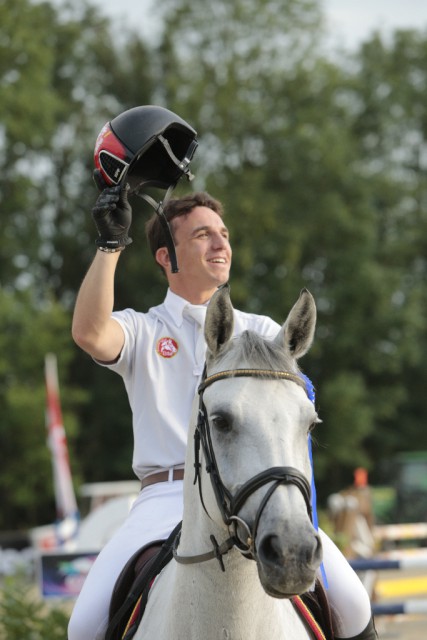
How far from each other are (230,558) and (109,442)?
33.1 meters

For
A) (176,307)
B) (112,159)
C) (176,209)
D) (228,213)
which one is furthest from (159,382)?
(228,213)

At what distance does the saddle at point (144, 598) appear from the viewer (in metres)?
3.75

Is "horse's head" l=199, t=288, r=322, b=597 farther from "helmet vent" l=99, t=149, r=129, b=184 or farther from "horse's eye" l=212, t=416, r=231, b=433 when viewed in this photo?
"helmet vent" l=99, t=149, r=129, b=184

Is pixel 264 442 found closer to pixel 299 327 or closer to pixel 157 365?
pixel 299 327

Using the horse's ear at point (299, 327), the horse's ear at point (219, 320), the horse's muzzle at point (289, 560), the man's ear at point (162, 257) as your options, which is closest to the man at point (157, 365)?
the man's ear at point (162, 257)

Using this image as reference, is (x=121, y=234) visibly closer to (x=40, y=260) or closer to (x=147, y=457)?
(x=147, y=457)

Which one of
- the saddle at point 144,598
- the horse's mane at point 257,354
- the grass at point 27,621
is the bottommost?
the grass at point 27,621

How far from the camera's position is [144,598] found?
3756 millimetres

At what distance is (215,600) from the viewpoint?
10.6 ft

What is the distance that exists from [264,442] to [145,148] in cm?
136

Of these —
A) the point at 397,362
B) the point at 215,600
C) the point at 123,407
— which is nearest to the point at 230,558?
the point at 215,600

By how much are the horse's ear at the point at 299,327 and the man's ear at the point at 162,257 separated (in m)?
1.41

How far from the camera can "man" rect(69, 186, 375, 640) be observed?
376cm

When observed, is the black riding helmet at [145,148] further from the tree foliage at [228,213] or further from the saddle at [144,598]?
the tree foliage at [228,213]
